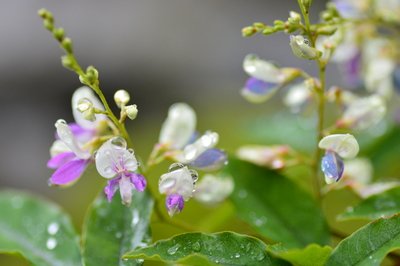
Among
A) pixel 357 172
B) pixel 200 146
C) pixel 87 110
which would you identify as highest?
pixel 87 110

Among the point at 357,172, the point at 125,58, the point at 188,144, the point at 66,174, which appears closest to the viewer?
the point at 66,174

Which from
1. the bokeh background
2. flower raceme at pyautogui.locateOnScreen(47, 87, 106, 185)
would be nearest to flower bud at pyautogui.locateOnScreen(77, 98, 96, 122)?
flower raceme at pyautogui.locateOnScreen(47, 87, 106, 185)

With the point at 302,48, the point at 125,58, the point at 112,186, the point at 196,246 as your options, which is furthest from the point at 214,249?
the point at 125,58

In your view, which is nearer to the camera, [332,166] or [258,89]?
[332,166]

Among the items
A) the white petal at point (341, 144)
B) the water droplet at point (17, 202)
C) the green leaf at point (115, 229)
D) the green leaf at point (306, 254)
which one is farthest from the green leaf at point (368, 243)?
the water droplet at point (17, 202)

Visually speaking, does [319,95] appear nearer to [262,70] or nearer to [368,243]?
[262,70]

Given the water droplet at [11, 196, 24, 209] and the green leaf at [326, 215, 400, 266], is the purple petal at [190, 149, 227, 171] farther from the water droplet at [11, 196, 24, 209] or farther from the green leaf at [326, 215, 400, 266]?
the water droplet at [11, 196, 24, 209]
